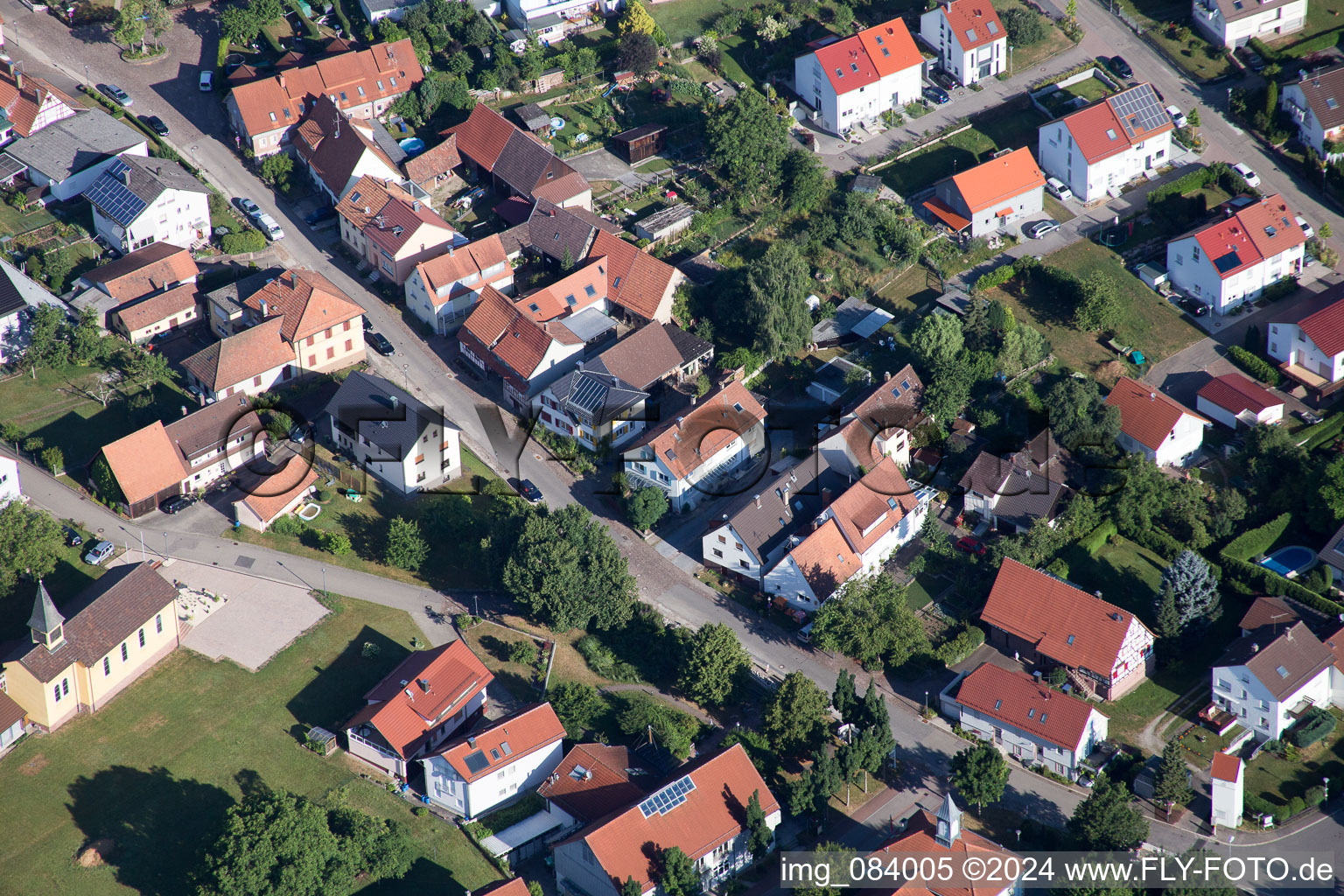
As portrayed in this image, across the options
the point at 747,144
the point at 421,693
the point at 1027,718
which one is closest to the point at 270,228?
the point at 747,144

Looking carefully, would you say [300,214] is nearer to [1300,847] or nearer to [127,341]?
[127,341]

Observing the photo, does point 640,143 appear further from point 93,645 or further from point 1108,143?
point 93,645

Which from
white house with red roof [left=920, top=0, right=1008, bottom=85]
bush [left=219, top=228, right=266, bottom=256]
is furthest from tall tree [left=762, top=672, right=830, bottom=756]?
white house with red roof [left=920, top=0, right=1008, bottom=85]

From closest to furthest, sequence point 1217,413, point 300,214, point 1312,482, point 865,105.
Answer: point 1312,482, point 1217,413, point 300,214, point 865,105

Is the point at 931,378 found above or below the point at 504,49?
below

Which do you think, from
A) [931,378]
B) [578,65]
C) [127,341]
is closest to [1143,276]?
[931,378]

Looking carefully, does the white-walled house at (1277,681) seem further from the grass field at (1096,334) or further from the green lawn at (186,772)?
the green lawn at (186,772)
